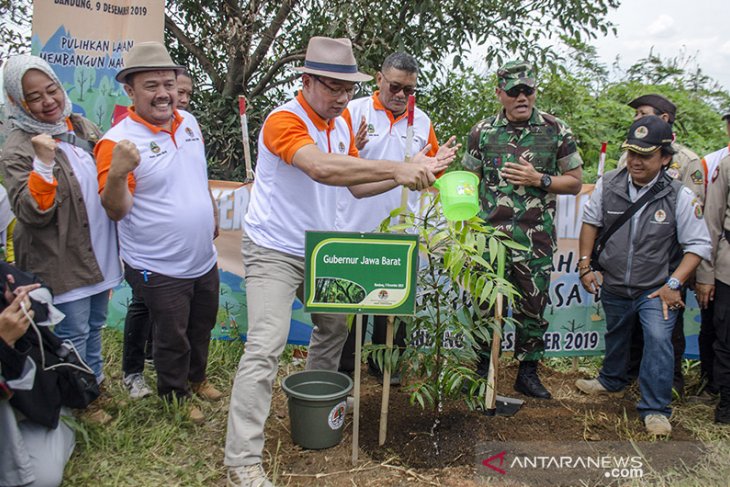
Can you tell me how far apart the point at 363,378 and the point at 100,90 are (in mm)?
3097

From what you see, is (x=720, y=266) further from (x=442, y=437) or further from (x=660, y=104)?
(x=442, y=437)

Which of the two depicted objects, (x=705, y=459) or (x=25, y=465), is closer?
(x=25, y=465)

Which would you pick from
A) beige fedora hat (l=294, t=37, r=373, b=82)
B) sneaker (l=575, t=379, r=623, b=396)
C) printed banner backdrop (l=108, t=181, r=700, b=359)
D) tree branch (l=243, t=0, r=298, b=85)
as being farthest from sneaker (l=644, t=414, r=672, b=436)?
tree branch (l=243, t=0, r=298, b=85)

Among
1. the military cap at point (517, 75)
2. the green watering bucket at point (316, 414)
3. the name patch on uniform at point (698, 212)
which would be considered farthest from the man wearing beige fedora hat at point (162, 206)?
the name patch on uniform at point (698, 212)

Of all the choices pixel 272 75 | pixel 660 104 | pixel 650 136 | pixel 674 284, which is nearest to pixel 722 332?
pixel 674 284

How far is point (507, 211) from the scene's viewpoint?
375 centimetres

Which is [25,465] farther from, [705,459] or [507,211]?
[705,459]

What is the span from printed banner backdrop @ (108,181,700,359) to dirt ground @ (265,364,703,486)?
0.56 m

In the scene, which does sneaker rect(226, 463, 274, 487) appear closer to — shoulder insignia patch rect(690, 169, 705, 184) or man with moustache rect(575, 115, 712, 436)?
man with moustache rect(575, 115, 712, 436)

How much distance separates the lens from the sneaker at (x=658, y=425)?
3.45 m

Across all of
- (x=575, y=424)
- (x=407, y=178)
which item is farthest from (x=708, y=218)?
(x=407, y=178)

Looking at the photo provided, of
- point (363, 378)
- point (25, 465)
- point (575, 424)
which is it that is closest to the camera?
point (25, 465)

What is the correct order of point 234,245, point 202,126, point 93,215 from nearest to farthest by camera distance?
1. point 93,215
2. point 234,245
3. point 202,126

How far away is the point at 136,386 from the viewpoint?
3691 millimetres
